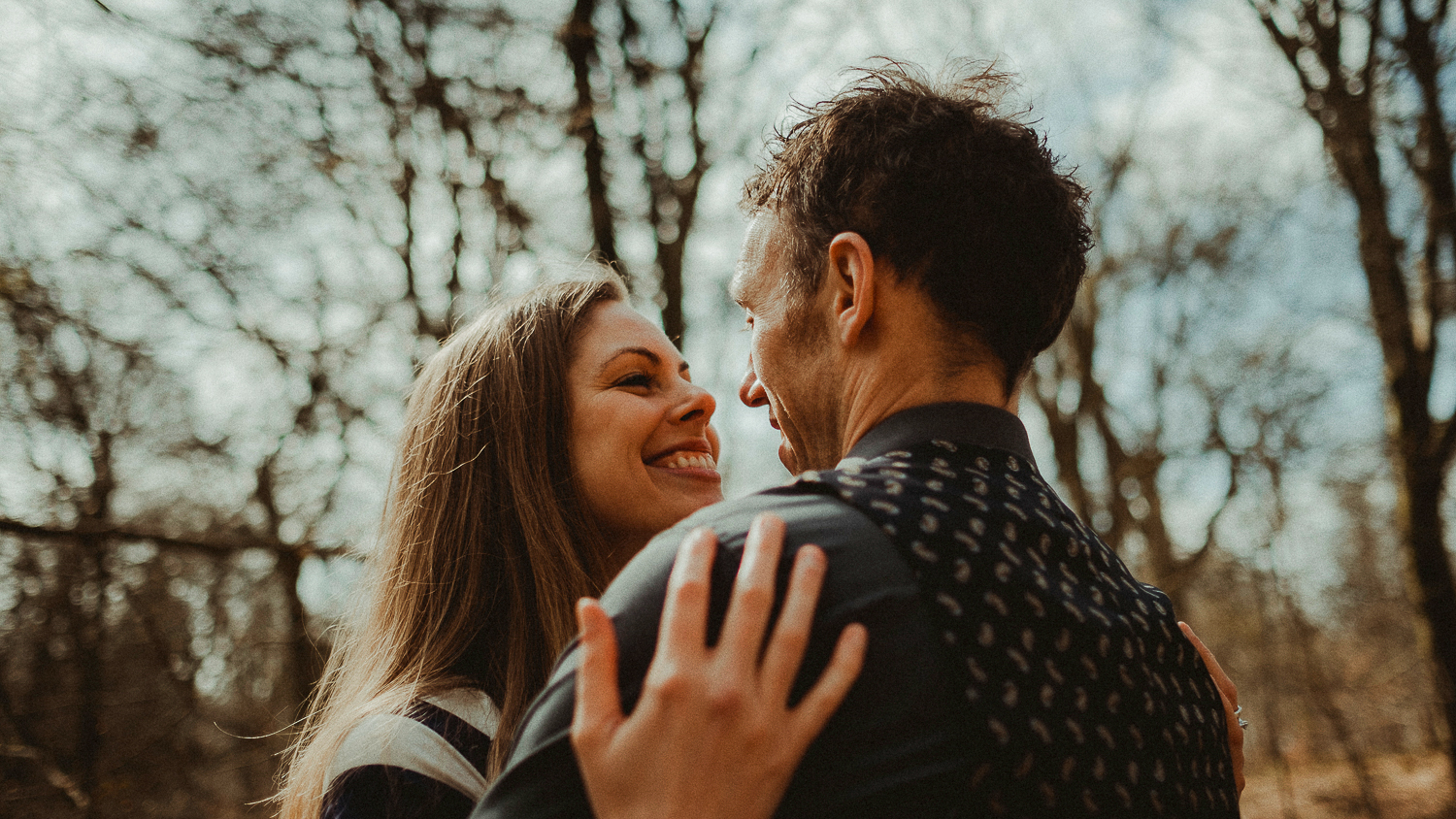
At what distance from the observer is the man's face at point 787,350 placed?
1.66 meters

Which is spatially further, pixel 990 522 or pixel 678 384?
pixel 678 384

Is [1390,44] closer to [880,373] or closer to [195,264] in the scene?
[880,373]

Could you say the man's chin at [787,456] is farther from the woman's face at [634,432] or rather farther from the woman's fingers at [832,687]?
the woman's fingers at [832,687]

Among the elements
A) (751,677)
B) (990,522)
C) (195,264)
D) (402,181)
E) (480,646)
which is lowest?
(480,646)

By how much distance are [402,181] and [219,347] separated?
2436 mm

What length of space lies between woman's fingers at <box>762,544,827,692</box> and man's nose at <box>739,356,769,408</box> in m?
0.86

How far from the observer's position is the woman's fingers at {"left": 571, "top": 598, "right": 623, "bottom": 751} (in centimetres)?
102

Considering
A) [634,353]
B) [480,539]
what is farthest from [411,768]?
[634,353]

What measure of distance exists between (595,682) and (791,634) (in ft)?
0.81

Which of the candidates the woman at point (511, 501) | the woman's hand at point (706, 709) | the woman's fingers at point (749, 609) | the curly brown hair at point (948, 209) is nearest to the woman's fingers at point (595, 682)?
the woman's hand at point (706, 709)

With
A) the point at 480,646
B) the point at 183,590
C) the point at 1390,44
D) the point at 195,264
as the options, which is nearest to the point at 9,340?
the point at 195,264

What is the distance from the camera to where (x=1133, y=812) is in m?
1.16

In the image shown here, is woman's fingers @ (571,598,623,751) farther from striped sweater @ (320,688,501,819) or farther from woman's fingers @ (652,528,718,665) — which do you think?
striped sweater @ (320,688,501,819)

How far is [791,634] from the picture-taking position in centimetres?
104
